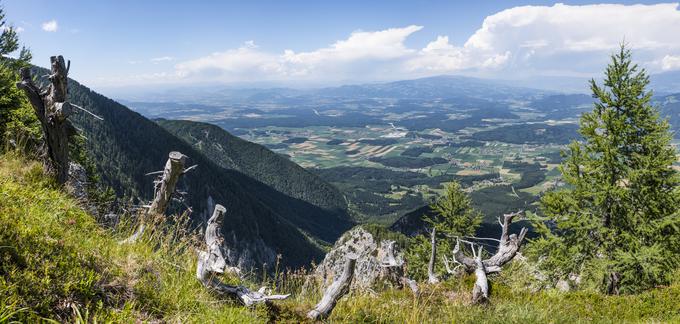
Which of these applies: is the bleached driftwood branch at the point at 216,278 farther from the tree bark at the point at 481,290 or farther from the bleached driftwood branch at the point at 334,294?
the tree bark at the point at 481,290

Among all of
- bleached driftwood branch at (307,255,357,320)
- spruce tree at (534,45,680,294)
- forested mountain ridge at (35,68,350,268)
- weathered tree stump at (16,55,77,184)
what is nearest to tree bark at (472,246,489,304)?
bleached driftwood branch at (307,255,357,320)

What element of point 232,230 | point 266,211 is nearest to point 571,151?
point 232,230

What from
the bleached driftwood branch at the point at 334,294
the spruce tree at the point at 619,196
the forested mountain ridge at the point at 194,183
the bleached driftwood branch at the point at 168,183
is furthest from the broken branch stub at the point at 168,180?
the forested mountain ridge at the point at 194,183

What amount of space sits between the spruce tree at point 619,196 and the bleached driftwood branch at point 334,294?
51.1 feet

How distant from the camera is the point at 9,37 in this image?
28.8 meters

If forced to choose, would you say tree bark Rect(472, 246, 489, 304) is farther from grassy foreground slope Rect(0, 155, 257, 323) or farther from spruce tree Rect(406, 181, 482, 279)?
spruce tree Rect(406, 181, 482, 279)

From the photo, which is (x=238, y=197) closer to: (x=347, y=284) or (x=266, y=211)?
(x=266, y=211)

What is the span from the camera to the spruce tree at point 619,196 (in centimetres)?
1652

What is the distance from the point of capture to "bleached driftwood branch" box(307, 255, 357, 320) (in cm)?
519

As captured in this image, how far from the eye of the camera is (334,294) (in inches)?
210

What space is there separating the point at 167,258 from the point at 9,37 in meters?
34.8

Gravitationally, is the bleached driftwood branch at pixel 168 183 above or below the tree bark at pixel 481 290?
above

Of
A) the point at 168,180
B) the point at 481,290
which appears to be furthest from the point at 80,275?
the point at 481,290

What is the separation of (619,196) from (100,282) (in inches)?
791
